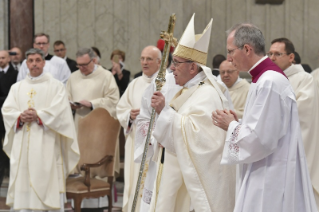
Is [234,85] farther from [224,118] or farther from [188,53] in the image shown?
[224,118]

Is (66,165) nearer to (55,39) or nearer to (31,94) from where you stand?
(31,94)

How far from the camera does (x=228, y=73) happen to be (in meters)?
7.37

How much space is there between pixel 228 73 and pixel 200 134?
3.06m

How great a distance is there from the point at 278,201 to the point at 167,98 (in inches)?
76.0

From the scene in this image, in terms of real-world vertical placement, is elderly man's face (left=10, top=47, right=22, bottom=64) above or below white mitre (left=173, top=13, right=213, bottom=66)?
below

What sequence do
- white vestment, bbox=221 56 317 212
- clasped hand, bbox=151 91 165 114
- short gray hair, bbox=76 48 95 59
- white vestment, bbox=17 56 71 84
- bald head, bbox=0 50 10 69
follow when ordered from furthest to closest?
white vestment, bbox=17 56 71 84 → bald head, bbox=0 50 10 69 → short gray hair, bbox=76 48 95 59 → clasped hand, bbox=151 91 165 114 → white vestment, bbox=221 56 317 212

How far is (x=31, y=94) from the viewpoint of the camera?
7.22 m

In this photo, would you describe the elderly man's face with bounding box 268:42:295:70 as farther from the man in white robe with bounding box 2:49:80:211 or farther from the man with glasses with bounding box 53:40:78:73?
the man with glasses with bounding box 53:40:78:73

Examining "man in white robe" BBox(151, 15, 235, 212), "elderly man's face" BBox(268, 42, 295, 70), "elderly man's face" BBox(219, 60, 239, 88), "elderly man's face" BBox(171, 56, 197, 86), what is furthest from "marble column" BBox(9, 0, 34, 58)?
"man in white robe" BBox(151, 15, 235, 212)

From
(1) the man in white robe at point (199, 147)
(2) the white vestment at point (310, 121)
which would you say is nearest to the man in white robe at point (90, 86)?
(2) the white vestment at point (310, 121)

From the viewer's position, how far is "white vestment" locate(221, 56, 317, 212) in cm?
357

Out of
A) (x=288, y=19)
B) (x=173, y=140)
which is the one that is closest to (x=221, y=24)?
(x=288, y=19)

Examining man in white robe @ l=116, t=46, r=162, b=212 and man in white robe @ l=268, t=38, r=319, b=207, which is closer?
man in white robe @ l=268, t=38, r=319, b=207

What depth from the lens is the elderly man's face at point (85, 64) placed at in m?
8.26
